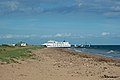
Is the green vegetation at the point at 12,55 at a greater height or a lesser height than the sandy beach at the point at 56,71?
greater

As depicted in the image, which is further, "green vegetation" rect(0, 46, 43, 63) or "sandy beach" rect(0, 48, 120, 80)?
"green vegetation" rect(0, 46, 43, 63)

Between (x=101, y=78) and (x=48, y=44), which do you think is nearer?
(x=101, y=78)

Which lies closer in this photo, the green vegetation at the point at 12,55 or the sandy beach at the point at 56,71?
the sandy beach at the point at 56,71

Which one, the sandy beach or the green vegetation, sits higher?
the green vegetation

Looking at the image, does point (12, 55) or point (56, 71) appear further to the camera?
point (12, 55)

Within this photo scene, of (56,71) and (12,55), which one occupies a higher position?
(12,55)

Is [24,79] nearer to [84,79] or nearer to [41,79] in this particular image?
[41,79]

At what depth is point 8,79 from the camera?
54.0 feet

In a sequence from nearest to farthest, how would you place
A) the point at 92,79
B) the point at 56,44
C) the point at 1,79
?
the point at 1,79 → the point at 92,79 → the point at 56,44

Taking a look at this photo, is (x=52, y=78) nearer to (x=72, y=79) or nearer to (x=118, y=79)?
(x=72, y=79)

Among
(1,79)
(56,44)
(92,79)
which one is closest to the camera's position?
(1,79)

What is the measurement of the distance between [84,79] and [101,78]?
115 cm

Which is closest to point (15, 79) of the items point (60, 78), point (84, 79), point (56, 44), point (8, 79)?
point (8, 79)

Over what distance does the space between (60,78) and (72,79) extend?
2.45 feet
